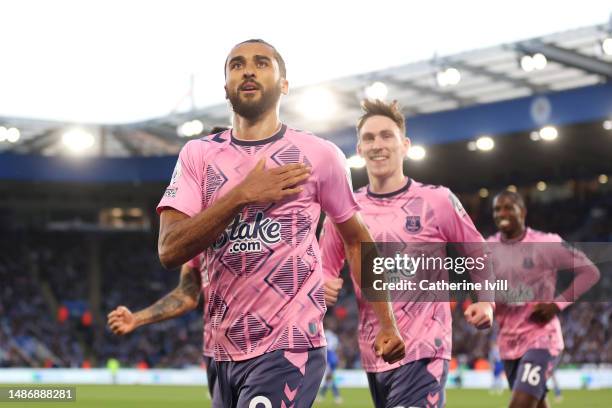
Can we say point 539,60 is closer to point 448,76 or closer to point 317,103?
point 448,76

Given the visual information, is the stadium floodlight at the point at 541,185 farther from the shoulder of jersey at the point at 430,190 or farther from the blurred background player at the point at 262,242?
the blurred background player at the point at 262,242

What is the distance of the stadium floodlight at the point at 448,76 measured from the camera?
2326cm

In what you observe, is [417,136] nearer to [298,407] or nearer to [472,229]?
[472,229]

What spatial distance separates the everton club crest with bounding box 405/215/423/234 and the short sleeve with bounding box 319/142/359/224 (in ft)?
6.27

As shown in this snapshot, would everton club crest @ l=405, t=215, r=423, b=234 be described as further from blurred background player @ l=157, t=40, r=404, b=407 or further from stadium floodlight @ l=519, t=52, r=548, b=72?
stadium floodlight @ l=519, t=52, r=548, b=72

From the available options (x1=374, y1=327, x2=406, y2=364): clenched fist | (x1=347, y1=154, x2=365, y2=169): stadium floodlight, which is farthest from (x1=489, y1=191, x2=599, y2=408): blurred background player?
(x1=347, y1=154, x2=365, y2=169): stadium floodlight

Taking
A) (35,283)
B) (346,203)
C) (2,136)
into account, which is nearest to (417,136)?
(2,136)

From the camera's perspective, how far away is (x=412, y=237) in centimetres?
577

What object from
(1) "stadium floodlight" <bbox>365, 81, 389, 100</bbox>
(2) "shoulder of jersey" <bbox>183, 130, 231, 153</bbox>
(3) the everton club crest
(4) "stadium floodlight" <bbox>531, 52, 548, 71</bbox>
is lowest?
(3) the everton club crest

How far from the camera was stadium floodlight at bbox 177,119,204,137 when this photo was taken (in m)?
29.5

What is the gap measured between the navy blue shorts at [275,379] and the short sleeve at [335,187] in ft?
1.86

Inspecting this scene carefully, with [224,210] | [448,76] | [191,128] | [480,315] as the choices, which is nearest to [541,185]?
[448,76]

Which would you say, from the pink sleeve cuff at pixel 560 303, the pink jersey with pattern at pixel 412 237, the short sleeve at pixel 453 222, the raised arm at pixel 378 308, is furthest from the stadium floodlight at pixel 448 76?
the raised arm at pixel 378 308

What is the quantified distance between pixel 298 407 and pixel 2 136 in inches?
1111
